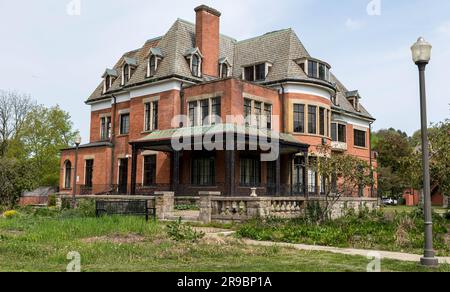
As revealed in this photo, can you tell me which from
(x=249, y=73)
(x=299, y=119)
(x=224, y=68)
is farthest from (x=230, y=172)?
(x=224, y=68)

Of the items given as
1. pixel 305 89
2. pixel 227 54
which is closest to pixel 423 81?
pixel 305 89

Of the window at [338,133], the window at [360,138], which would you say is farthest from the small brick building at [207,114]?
the window at [360,138]

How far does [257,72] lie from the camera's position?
112 ft

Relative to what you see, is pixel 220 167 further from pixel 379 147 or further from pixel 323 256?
pixel 379 147

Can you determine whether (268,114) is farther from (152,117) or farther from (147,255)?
(147,255)

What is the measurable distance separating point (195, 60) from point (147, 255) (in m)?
24.3

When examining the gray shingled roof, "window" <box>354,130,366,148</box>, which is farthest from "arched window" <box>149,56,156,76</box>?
"window" <box>354,130,366,148</box>

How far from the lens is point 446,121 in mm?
18750

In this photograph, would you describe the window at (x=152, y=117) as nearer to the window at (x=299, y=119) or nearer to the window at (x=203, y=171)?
the window at (x=203, y=171)

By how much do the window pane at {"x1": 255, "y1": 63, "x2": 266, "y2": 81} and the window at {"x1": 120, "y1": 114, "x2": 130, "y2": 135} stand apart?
10288 mm

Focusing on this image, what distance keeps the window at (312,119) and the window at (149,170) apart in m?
11.0

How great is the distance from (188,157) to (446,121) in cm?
1646
